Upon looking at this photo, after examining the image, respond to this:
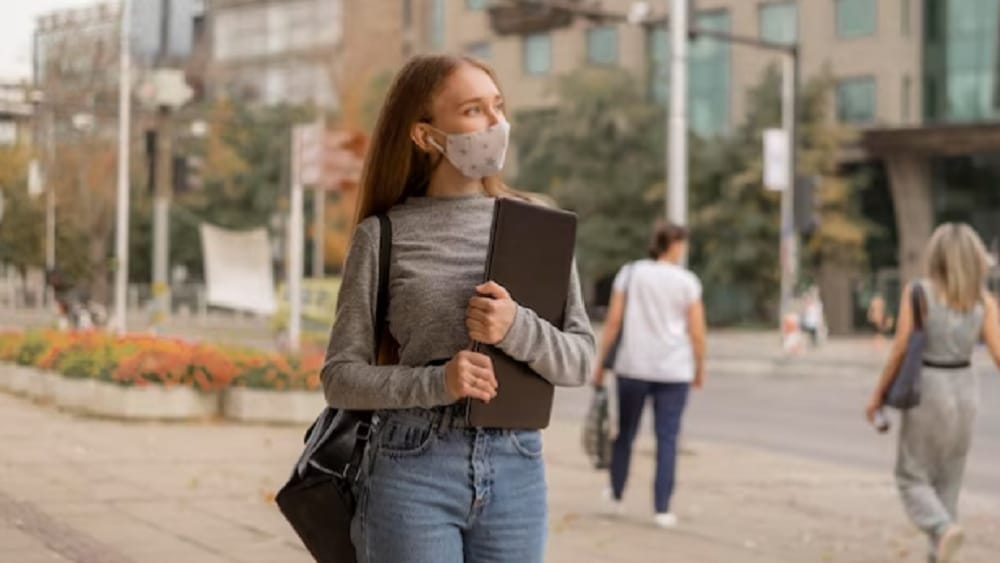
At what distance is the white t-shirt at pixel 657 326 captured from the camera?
995 cm

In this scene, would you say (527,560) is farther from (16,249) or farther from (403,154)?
(16,249)

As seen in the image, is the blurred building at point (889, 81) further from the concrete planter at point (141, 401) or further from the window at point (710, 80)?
the concrete planter at point (141, 401)

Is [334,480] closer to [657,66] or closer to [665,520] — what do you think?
[665,520]

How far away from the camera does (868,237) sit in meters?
55.5

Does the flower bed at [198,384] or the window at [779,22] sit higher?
the window at [779,22]

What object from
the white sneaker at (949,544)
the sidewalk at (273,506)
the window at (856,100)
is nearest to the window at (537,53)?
the window at (856,100)

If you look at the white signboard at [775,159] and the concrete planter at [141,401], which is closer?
the concrete planter at [141,401]

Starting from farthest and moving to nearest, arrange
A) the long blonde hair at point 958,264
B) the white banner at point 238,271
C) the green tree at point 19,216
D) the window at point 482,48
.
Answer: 1. the window at point 482,48
2. the green tree at point 19,216
3. the white banner at point 238,271
4. the long blonde hair at point 958,264

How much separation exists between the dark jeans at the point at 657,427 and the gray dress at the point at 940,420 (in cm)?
180

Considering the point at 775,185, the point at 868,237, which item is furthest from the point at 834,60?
the point at 775,185

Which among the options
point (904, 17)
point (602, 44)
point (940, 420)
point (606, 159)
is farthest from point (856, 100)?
point (940, 420)

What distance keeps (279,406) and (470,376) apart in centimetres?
1238

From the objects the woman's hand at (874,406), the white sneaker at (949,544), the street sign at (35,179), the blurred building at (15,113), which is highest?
the blurred building at (15,113)

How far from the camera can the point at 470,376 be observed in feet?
10.8
